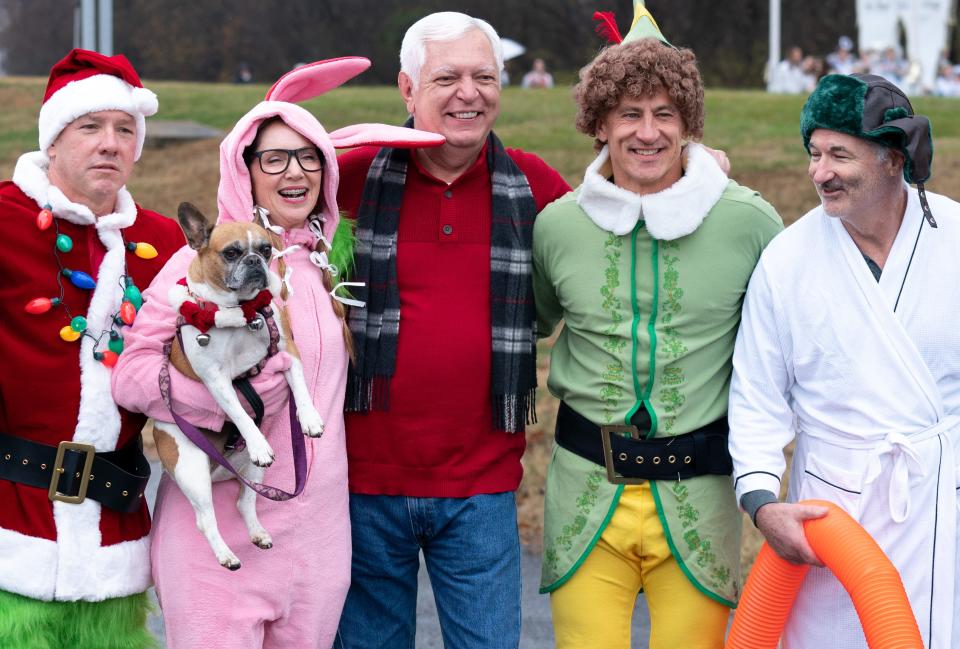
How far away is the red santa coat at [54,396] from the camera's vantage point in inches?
135

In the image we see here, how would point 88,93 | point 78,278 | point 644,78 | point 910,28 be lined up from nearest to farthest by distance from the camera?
point 78,278 → point 88,93 → point 644,78 → point 910,28

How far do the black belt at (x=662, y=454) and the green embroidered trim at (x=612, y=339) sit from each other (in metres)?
0.09

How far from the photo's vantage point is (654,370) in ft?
12.3

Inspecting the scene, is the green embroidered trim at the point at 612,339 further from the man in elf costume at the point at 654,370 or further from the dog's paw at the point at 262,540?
the dog's paw at the point at 262,540

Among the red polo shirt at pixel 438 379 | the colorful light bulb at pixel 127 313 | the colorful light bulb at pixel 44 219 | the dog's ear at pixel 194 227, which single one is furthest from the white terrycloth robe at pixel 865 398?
the colorful light bulb at pixel 44 219

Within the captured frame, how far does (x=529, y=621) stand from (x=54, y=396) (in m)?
3.13

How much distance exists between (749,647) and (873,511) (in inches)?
21.4

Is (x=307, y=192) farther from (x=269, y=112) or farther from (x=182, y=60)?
(x=182, y=60)

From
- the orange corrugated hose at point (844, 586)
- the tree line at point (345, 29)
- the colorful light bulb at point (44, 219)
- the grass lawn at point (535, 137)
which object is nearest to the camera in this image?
the orange corrugated hose at point (844, 586)

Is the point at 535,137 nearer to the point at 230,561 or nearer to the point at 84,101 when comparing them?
the point at 84,101

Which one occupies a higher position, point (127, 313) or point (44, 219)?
point (44, 219)

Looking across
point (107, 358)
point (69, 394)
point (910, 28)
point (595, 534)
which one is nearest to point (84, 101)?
point (107, 358)

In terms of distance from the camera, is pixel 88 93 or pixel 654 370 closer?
pixel 88 93

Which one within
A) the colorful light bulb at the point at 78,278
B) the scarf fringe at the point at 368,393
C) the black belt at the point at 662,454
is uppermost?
the colorful light bulb at the point at 78,278
